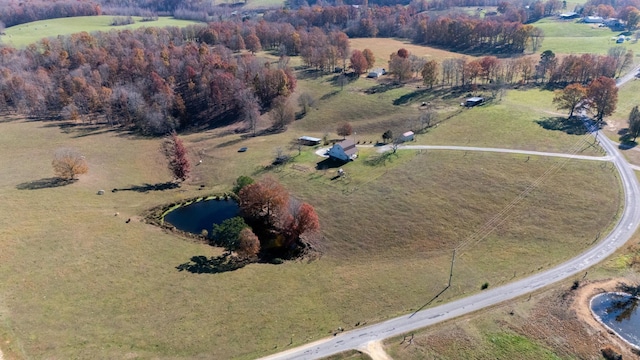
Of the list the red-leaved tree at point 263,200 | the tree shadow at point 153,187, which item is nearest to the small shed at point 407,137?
the red-leaved tree at point 263,200

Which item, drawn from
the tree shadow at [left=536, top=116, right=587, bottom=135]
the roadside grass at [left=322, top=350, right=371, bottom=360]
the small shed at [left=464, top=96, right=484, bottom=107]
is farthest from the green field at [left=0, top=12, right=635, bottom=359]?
the small shed at [left=464, top=96, right=484, bottom=107]

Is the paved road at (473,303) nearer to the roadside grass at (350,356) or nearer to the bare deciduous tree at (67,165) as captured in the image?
the roadside grass at (350,356)

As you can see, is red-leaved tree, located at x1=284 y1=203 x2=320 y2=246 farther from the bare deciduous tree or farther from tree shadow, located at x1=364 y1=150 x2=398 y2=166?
the bare deciduous tree

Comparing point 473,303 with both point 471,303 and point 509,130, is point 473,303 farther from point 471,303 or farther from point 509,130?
point 509,130

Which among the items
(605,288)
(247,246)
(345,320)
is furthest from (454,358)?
(247,246)

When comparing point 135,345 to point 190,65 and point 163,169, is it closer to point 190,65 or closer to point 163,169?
point 163,169

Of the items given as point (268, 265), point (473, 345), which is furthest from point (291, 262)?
point (473, 345)
